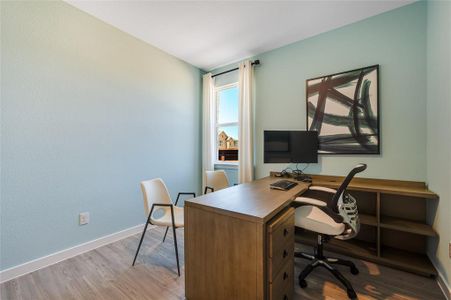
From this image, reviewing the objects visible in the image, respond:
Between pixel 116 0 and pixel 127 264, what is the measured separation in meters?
2.71

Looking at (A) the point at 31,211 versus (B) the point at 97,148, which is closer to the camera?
(A) the point at 31,211

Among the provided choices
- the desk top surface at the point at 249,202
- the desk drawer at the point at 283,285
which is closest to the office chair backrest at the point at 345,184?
the desk top surface at the point at 249,202

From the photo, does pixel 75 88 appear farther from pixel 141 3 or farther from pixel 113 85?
pixel 141 3

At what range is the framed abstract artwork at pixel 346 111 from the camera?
86.3 inches

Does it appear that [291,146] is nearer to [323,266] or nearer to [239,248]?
[323,266]

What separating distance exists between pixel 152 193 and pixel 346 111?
2470mm

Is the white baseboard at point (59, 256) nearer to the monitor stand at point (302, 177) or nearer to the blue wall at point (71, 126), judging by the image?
the blue wall at point (71, 126)

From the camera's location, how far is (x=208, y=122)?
3545 mm

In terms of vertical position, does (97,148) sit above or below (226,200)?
above

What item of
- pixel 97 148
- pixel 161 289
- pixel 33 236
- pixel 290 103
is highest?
pixel 290 103

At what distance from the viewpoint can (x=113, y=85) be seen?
2449 millimetres

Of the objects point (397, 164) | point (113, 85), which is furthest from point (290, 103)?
point (113, 85)

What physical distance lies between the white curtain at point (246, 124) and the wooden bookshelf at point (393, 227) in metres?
1.12

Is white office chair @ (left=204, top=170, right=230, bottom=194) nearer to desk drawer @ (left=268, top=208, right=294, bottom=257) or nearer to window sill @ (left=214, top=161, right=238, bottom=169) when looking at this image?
window sill @ (left=214, top=161, right=238, bottom=169)
